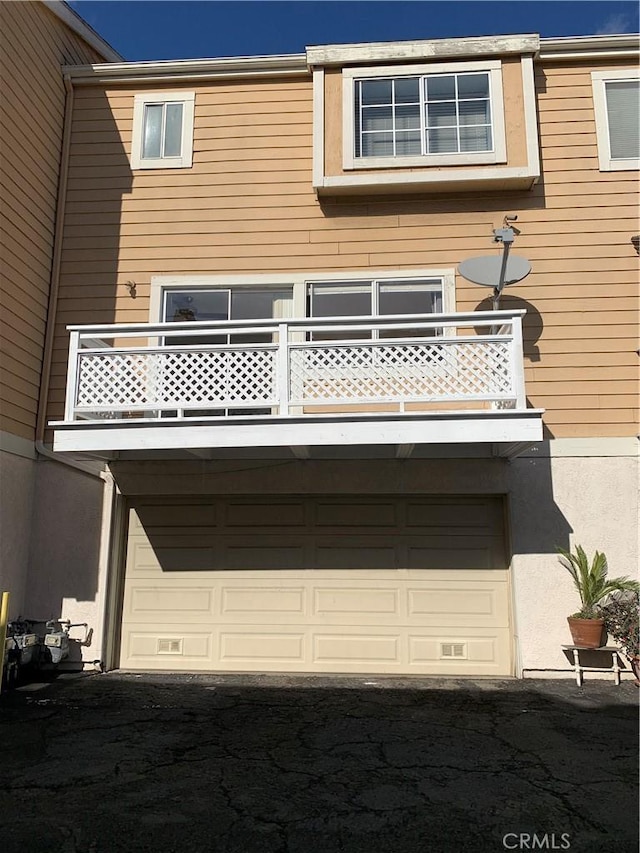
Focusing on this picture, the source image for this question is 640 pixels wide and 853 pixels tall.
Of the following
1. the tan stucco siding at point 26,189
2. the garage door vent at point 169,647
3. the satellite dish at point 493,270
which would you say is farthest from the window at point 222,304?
the garage door vent at point 169,647

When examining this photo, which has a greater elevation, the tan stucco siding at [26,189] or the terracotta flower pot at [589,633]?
the tan stucco siding at [26,189]

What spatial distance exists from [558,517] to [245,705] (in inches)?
159

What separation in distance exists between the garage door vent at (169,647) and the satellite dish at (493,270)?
5.60 metres

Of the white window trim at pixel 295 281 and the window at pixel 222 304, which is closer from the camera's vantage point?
the white window trim at pixel 295 281

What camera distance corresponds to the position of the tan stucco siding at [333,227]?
7.66 meters

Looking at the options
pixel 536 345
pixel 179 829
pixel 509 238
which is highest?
pixel 509 238

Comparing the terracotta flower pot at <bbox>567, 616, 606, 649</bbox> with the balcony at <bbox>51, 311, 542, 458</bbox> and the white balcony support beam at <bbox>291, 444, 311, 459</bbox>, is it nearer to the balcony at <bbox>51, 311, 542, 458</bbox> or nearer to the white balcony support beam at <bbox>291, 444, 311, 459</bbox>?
the balcony at <bbox>51, 311, 542, 458</bbox>

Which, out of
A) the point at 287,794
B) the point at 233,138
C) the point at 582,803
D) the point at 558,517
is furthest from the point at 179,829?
the point at 233,138

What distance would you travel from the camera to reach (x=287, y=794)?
3.99 meters

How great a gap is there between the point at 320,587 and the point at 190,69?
7.20 metres

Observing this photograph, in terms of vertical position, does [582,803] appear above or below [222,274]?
below

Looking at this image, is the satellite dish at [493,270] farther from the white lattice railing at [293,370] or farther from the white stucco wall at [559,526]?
the white stucco wall at [559,526]

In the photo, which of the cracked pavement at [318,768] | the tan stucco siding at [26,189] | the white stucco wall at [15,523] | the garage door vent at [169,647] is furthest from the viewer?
the garage door vent at [169,647]

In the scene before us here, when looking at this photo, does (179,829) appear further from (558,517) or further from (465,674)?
(558,517)
